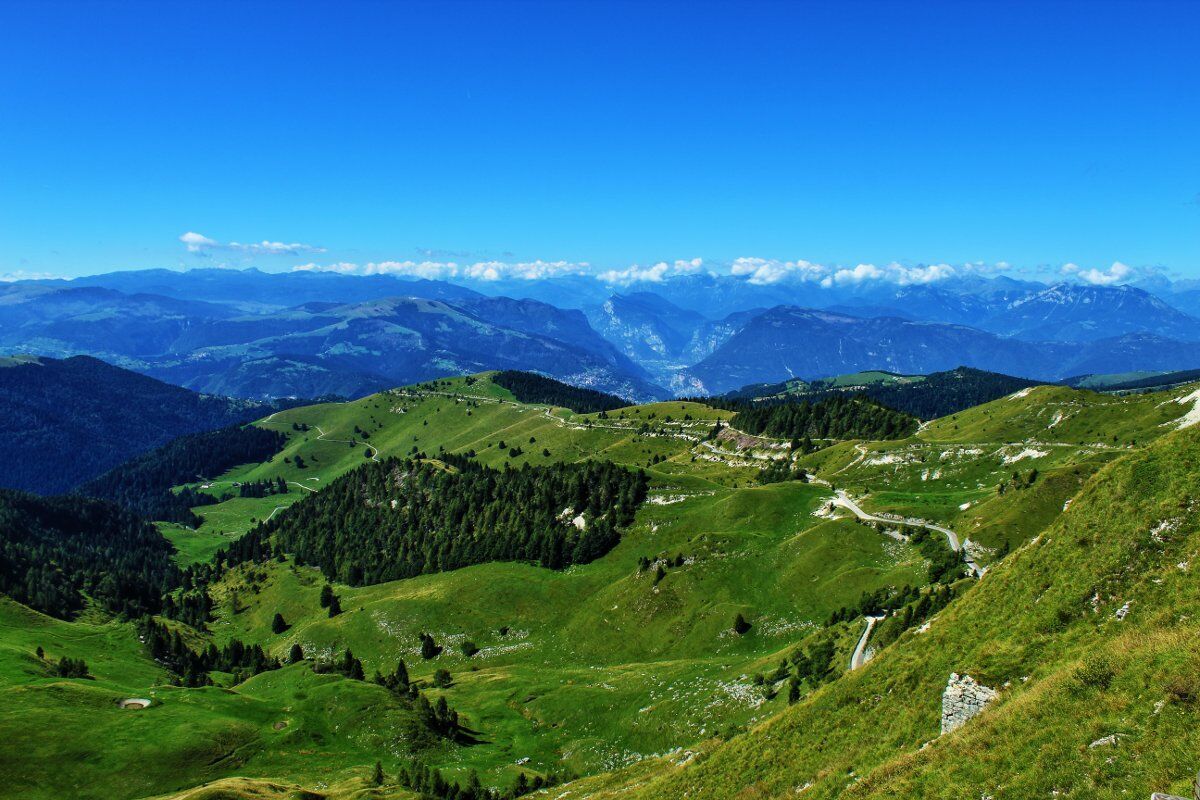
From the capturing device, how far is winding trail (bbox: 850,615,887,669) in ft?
202

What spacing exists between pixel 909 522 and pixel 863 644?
54.5 m

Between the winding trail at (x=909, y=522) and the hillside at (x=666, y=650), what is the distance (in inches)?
39.9

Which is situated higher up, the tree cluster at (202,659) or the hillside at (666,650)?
the hillside at (666,650)

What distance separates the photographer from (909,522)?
114m

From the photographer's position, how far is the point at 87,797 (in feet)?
240

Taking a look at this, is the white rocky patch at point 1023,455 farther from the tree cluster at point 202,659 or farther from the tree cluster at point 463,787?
the tree cluster at point 202,659

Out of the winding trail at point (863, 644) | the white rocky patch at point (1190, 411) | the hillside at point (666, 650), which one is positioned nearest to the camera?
the hillside at point (666, 650)

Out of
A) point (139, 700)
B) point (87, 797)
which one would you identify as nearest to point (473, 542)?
point (139, 700)

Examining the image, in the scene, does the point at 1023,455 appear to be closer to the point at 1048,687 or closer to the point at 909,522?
the point at 909,522

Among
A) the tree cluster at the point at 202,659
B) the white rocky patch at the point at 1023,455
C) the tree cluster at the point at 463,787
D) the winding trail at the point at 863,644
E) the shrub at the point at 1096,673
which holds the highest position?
the shrub at the point at 1096,673

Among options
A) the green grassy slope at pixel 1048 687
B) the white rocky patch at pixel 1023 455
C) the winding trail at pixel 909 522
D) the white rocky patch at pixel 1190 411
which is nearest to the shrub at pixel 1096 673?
the green grassy slope at pixel 1048 687

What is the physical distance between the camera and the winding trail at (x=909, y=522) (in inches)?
3536

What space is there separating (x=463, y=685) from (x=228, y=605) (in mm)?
124565

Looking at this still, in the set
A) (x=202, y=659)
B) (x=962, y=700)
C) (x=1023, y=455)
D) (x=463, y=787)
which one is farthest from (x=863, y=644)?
(x=202, y=659)
